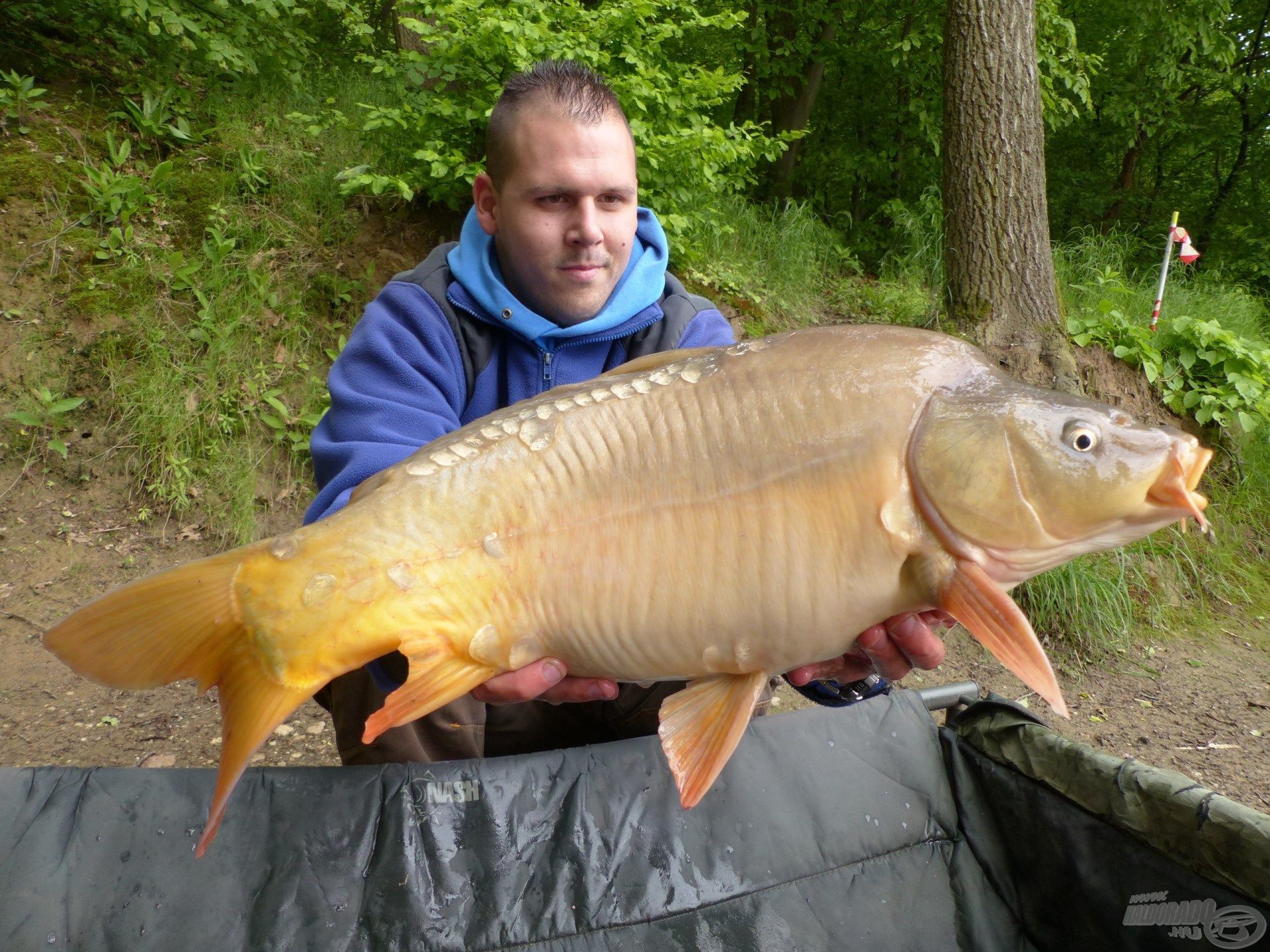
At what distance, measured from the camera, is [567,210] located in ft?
4.68

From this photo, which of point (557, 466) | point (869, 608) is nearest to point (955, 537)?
point (869, 608)

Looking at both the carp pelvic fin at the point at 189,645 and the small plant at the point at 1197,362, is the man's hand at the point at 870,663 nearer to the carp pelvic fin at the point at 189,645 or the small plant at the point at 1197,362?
the carp pelvic fin at the point at 189,645

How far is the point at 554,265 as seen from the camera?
4.75ft

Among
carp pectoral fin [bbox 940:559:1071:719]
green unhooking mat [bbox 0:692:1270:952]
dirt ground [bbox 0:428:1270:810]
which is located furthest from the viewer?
dirt ground [bbox 0:428:1270:810]

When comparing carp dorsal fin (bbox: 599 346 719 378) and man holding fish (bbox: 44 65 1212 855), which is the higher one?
carp dorsal fin (bbox: 599 346 719 378)

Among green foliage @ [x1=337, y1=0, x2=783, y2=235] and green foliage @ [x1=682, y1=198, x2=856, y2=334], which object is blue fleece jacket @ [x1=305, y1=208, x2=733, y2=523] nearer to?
green foliage @ [x1=337, y1=0, x2=783, y2=235]

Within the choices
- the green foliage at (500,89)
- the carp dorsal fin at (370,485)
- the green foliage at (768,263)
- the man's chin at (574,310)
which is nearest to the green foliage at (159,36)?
the green foliage at (500,89)

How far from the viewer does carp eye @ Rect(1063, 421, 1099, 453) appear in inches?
33.2

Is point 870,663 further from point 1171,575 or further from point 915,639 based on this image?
point 1171,575

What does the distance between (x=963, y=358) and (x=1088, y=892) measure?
85cm

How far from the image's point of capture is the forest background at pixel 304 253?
8.21ft

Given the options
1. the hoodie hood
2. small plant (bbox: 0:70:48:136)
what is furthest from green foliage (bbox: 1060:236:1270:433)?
small plant (bbox: 0:70:48:136)

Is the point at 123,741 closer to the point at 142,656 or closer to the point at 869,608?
the point at 142,656

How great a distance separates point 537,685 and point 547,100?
0.96m
